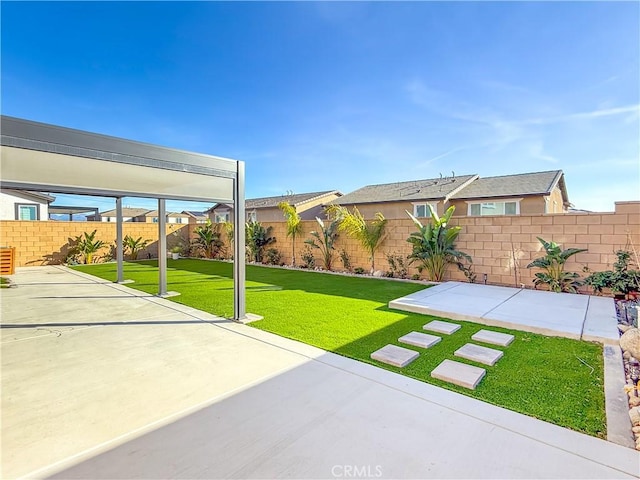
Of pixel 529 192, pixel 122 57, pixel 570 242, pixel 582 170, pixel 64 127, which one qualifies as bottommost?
pixel 570 242

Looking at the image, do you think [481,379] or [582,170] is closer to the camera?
[481,379]

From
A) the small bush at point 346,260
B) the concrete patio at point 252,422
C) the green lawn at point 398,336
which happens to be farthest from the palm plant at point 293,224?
the concrete patio at point 252,422

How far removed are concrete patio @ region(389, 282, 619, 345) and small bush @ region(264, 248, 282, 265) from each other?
24.8ft

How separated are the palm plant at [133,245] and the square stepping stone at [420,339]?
640 inches

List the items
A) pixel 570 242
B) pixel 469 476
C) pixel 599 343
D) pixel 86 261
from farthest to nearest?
pixel 86 261 → pixel 570 242 → pixel 599 343 → pixel 469 476

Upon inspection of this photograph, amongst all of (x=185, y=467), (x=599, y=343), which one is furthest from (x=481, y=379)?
(x=185, y=467)

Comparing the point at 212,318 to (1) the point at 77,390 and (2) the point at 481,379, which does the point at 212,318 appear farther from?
(2) the point at 481,379

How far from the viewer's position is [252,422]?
2.70 m

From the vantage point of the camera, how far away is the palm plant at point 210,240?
671 inches

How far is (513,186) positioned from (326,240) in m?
12.8

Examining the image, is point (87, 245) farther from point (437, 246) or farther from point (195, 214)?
point (195, 214)

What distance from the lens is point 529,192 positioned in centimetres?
1698

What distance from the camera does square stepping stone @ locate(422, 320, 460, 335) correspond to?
16.3 feet

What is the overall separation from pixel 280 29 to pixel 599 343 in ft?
34.1
